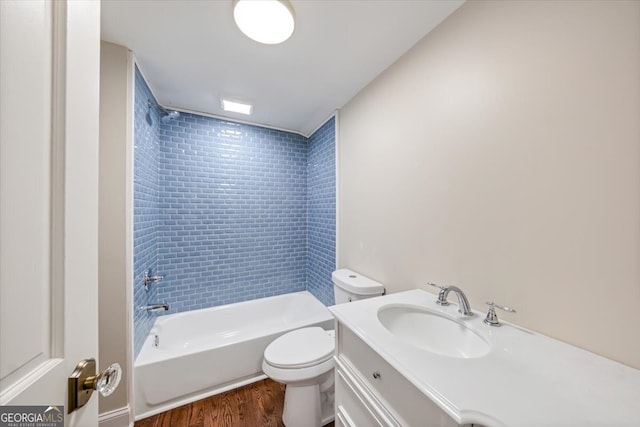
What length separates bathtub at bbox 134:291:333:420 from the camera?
5.02ft

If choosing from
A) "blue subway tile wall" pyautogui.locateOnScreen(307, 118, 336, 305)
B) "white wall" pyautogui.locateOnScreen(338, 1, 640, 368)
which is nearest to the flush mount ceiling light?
"white wall" pyautogui.locateOnScreen(338, 1, 640, 368)

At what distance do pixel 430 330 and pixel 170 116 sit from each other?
8.44 feet

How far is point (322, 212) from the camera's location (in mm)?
2471

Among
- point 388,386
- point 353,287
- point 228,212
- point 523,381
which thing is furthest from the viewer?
point 228,212

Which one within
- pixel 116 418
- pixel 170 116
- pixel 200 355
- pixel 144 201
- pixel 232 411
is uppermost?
pixel 170 116

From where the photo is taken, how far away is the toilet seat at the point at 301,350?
54.6 inches

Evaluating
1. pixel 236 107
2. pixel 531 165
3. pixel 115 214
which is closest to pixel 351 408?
pixel 531 165

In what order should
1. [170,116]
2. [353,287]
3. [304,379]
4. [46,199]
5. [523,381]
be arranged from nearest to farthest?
1. [46,199]
2. [523,381]
3. [304,379]
4. [353,287]
5. [170,116]

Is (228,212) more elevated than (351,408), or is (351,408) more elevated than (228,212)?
(228,212)

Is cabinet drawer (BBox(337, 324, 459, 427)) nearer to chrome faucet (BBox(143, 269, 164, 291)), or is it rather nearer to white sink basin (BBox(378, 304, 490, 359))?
white sink basin (BBox(378, 304, 490, 359))

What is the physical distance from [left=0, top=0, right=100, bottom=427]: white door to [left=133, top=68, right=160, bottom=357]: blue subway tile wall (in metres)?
1.29

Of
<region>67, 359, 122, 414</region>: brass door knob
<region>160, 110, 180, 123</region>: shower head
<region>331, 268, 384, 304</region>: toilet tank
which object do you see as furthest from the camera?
<region>160, 110, 180, 123</region>: shower head

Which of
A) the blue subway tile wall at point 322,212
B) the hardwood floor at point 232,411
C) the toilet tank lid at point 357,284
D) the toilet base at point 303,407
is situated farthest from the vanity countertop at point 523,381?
the blue subway tile wall at point 322,212

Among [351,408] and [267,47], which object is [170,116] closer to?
[267,47]
